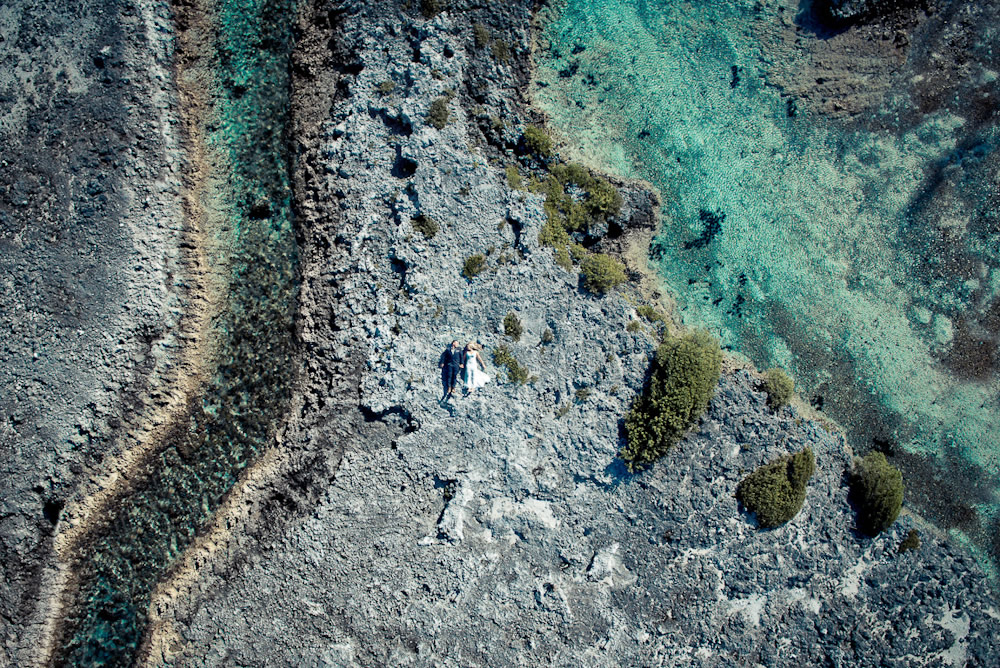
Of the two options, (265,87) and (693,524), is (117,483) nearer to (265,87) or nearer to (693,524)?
(265,87)

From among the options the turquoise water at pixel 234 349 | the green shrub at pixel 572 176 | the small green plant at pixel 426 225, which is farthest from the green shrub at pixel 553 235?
the turquoise water at pixel 234 349

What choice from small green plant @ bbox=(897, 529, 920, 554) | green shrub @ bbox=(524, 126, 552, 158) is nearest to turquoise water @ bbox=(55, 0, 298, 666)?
green shrub @ bbox=(524, 126, 552, 158)

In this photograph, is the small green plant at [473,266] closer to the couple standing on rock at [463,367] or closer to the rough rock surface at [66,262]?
the couple standing on rock at [463,367]

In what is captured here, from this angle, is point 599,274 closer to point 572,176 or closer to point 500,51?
point 572,176

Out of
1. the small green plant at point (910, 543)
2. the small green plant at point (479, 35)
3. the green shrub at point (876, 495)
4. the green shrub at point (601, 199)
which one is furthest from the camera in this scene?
the green shrub at point (601, 199)

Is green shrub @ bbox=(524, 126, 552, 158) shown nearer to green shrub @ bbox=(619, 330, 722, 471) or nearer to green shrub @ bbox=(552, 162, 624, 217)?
green shrub @ bbox=(552, 162, 624, 217)

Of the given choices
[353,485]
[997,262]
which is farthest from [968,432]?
[353,485]
